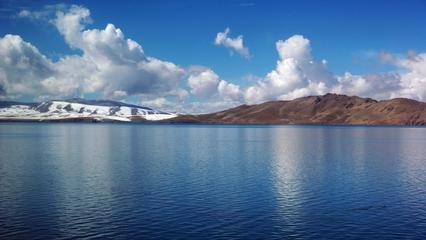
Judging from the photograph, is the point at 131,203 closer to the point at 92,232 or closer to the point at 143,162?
the point at 92,232

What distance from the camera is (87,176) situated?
54688mm

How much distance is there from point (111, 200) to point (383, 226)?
2240 centimetres

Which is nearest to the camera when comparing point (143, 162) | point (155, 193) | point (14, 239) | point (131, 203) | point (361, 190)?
point (14, 239)

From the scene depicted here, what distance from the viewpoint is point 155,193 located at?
44.5 m

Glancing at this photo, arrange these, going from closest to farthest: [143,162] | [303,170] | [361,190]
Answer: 1. [361,190]
2. [303,170]
3. [143,162]

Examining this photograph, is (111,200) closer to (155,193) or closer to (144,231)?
(155,193)

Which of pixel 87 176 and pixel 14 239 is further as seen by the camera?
pixel 87 176

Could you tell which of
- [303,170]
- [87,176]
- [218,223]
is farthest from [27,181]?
[303,170]

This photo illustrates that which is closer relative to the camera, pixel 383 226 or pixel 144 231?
pixel 144 231

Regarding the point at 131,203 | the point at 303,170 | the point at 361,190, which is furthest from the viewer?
the point at 303,170

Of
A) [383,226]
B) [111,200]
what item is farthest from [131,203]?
[383,226]

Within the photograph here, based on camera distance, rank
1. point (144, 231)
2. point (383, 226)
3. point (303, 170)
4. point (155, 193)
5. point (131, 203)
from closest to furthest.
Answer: point (144, 231) → point (383, 226) → point (131, 203) → point (155, 193) → point (303, 170)

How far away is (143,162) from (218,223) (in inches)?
1594

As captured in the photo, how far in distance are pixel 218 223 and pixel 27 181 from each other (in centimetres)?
2658
